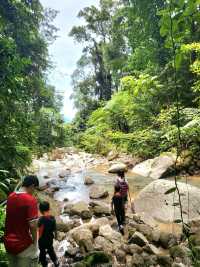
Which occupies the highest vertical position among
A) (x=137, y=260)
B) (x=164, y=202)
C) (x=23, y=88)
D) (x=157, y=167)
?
(x=23, y=88)

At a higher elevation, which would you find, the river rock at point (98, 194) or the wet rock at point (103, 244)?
the river rock at point (98, 194)

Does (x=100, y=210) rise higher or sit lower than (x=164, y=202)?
lower

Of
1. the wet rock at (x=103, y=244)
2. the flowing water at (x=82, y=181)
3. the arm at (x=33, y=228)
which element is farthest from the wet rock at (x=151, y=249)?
the arm at (x=33, y=228)

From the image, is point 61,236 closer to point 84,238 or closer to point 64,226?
point 64,226

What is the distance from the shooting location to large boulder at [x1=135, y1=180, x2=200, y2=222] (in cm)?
821

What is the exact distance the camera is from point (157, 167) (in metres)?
14.5

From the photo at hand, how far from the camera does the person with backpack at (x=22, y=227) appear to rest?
331cm

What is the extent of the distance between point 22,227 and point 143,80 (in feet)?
39.0

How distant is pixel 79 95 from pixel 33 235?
3278 centimetres

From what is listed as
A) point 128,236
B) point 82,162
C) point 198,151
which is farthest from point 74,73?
point 128,236

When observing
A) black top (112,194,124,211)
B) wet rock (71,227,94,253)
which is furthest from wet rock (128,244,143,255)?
black top (112,194,124,211)

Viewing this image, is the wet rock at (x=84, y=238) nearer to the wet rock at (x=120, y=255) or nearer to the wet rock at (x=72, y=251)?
the wet rock at (x=72, y=251)

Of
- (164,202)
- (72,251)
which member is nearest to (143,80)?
(164,202)

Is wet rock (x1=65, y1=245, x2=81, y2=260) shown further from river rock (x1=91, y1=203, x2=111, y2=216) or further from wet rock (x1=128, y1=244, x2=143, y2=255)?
river rock (x1=91, y1=203, x2=111, y2=216)
